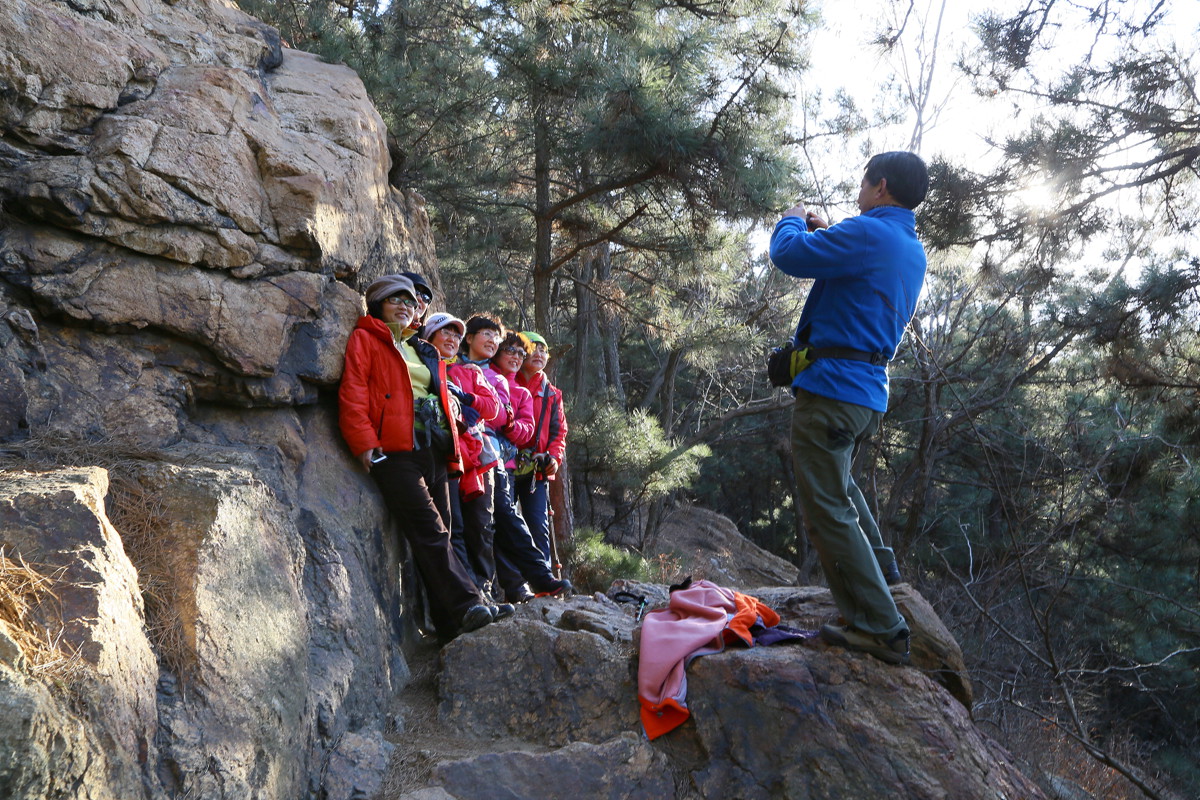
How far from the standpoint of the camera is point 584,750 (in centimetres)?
341

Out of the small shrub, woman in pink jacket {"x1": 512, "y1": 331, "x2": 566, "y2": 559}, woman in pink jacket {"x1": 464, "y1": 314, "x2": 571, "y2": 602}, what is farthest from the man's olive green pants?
the small shrub

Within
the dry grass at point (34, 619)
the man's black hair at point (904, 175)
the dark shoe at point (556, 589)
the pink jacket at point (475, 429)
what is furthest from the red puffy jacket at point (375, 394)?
the man's black hair at point (904, 175)

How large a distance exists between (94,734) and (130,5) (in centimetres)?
395

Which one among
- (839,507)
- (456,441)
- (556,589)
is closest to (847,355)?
(839,507)

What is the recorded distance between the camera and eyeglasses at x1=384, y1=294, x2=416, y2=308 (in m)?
4.54

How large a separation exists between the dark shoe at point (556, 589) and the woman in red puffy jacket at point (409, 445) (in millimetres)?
962

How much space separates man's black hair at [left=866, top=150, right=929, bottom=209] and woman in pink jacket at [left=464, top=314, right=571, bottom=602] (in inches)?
106

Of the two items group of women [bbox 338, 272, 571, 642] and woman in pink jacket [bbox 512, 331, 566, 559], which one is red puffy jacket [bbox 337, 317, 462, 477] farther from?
woman in pink jacket [bbox 512, 331, 566, 559]

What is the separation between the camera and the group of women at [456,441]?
421cm

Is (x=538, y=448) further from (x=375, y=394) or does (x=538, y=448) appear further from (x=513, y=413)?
(x=375, y=394)

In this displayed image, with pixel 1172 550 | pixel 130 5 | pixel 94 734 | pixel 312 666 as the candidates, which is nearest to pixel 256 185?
pixel 130 5

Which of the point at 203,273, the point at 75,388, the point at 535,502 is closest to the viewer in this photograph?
the point at 75,388

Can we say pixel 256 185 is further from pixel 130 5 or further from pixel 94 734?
pixel 94 734

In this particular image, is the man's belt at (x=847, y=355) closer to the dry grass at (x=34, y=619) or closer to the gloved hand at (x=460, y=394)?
the gloved hand at (x=460, y=394)
